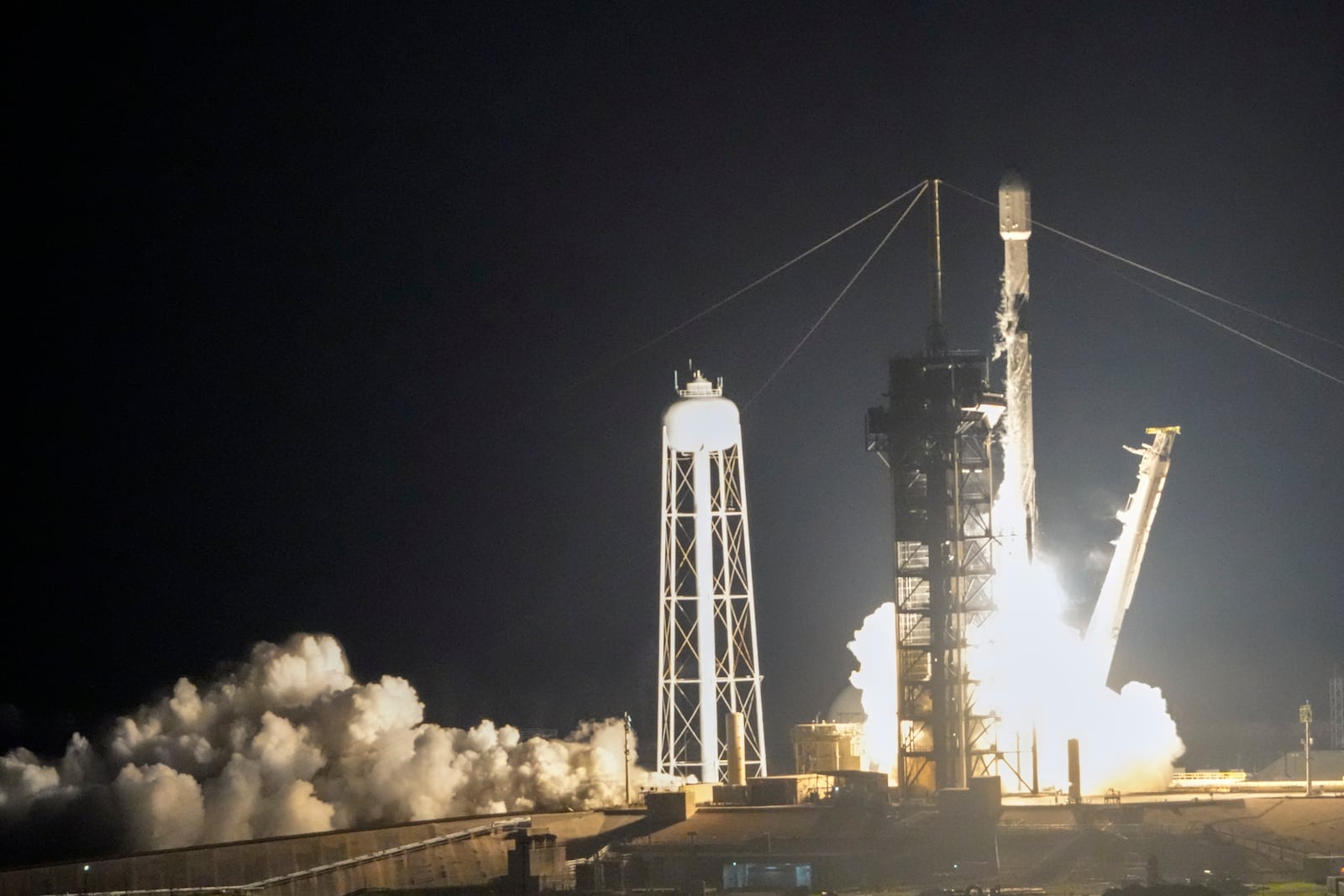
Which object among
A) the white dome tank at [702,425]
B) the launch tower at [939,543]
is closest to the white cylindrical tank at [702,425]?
the white dome tank at [702,425]

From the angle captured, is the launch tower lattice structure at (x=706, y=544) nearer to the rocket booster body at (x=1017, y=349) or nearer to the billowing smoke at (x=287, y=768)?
the billowing smoke at (x=287, y=768)

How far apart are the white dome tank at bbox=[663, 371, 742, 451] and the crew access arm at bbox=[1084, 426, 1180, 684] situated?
11749 millimetres

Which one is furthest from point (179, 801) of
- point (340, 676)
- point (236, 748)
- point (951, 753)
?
point (951, 753)

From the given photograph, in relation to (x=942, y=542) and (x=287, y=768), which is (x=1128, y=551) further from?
(x=287, y=768)

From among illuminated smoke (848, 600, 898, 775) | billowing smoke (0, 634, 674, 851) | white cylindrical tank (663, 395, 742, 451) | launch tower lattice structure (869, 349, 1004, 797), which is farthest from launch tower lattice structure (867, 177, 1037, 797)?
billowing smoke (0, 634, 674, 851)

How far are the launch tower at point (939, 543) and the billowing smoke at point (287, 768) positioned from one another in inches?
376

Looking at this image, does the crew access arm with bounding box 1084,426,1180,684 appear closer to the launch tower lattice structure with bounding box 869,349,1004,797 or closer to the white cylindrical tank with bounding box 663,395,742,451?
the launch tower lattice structure with bounding box 869,349,1004,797

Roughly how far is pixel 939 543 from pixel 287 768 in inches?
778

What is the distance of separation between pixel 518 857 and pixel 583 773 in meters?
18.7

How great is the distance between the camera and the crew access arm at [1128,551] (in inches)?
2638

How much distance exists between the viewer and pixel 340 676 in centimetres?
7381

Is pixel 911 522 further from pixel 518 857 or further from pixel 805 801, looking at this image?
pixel 518 857

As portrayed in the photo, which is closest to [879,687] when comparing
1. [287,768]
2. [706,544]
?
[706,544]

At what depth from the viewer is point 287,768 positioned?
67312 mm
